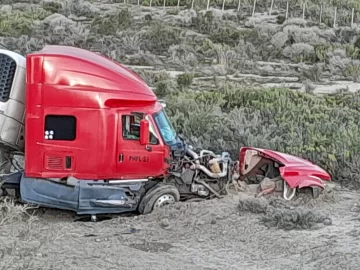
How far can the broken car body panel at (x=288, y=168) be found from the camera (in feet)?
39.4

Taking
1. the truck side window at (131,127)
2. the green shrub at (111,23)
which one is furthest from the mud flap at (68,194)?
the green shrub at (111,23)

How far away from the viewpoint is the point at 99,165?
37.0ft

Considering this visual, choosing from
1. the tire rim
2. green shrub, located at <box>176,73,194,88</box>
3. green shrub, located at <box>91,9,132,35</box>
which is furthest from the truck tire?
green shrub, located at <box>91,9,132,35</box>

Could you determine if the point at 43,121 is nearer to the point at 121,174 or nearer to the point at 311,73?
the point at 121,174

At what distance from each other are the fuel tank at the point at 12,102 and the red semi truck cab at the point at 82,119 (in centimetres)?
48

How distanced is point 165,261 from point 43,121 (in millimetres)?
2728

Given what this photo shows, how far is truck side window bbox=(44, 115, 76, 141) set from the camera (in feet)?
36.5

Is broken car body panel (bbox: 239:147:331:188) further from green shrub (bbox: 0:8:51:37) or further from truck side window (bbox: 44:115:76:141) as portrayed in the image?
green shrub (bbox: 0:8:51:37)

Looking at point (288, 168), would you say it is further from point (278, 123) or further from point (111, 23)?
point (111, 23)

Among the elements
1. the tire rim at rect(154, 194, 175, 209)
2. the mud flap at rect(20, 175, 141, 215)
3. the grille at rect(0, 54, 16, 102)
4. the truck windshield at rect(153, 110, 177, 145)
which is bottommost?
the tire rim at rect(154, 194, 175, 209)

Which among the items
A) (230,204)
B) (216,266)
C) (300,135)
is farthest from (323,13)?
(216,266)

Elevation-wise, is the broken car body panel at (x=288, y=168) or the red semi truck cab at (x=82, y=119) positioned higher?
the red semi truck cab at (x=82, y=119)

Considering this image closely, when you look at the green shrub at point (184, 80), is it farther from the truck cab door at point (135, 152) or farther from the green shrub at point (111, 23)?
the truck cab door at point (135, 152)

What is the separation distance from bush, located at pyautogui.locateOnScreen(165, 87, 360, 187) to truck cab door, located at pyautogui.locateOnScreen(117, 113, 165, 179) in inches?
116
